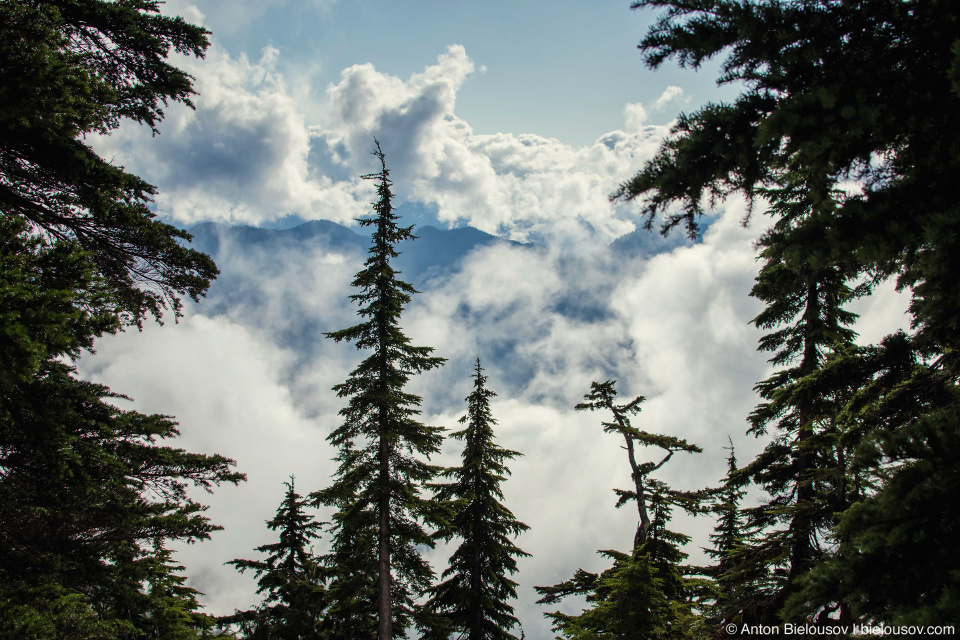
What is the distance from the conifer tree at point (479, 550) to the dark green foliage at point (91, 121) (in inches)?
597

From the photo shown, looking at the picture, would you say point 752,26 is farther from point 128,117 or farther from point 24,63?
point 128,117

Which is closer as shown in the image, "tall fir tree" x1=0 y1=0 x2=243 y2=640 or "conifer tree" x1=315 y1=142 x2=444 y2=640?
"tall fir tree" x1=0 y1=0 x2=243 y2=640

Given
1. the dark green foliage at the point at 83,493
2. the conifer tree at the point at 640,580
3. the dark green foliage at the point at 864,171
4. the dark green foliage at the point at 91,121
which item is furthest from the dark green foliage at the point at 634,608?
Answer: the dark green foliage at the point at 91,121

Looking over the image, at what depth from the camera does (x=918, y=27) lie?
410cm

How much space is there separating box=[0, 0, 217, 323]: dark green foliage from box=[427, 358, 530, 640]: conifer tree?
49.8 feet

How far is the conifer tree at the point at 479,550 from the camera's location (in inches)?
774

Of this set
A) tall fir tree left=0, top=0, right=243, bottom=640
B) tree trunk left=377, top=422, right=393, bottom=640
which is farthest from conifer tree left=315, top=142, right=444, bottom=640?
tall fir tree left=0, top=0, right=243, bottom=640

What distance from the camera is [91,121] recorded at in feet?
20.5

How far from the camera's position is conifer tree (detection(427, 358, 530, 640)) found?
19656 millimetres

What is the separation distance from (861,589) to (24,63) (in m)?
10.5

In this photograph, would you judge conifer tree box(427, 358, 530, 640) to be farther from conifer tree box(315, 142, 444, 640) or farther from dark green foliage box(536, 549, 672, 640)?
dark green foliage box(536, 549, 672, 640)

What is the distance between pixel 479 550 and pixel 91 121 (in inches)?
792

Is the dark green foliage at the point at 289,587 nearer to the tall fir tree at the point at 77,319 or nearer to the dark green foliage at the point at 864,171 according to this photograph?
the tall fir tree at the point at 77,319

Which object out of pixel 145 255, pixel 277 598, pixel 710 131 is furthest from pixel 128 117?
pixel 277 598
